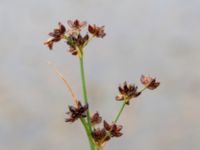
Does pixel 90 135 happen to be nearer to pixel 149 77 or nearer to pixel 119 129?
pixel 119 129

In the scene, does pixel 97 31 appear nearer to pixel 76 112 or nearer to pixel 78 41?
pixel 78 41

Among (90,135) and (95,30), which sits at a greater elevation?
(95,30)

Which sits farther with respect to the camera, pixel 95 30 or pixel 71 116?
pixel 95 30

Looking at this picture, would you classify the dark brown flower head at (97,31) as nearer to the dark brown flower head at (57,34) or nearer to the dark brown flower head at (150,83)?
the dark brown flower head at (57,34)

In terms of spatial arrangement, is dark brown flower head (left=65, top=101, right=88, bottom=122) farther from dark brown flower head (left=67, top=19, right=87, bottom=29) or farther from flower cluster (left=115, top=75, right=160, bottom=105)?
dark brown flower head (left=67, top=19, right=87, bottom=29)

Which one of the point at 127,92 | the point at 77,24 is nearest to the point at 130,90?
the point at 127,92

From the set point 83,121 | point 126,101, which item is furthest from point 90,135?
point 126,101

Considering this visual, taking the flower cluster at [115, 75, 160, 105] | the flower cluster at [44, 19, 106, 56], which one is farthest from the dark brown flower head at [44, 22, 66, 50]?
the flower cluster at [115, 75, 160, 105]
